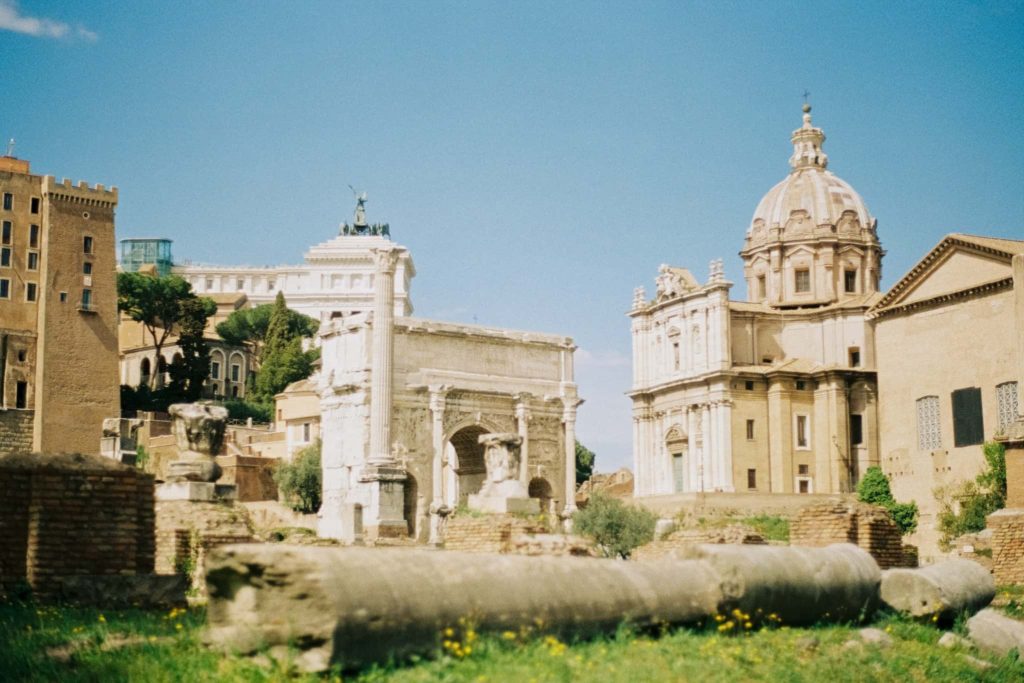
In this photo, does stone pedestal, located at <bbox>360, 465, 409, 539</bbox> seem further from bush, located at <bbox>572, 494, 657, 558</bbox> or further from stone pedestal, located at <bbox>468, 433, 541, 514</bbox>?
stone pedestal, located at <bbox>468, 433, 541, 514</bbox>

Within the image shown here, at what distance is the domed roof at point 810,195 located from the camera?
217 ft

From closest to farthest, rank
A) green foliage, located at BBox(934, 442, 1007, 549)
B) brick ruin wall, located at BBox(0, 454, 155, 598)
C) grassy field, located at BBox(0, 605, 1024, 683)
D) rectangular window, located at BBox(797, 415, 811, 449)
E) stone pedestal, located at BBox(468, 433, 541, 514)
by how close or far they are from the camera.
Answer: grassy field, located at BBox(0, 605, 1024, 683) → brick ruin wall, located at BBox(0, 454, 155, 598) → stone pedestal, located at BBox(468, 433, 541, 514) → green foliage, located at BBox(934, 442, 1007, 549) → rectangular window, located at BBox(797, 415, 811, 449)

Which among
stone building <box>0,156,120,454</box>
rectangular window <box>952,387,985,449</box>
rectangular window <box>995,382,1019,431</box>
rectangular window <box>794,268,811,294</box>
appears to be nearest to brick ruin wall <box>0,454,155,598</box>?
rectangular window <box>995,382,1019,431</box>

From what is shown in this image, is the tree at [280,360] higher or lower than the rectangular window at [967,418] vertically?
higher

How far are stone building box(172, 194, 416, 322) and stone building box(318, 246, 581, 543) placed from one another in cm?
4914

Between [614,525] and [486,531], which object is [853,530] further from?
[614,525]

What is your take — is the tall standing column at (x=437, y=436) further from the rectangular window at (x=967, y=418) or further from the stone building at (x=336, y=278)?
the stone building at (x=336, y=278)

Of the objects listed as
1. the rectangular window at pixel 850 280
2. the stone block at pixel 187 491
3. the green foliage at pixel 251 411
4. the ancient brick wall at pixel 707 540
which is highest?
the rectangular window at pixel 850 280

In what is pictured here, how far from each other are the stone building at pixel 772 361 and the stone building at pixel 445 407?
608 cm

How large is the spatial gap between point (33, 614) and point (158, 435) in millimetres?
64562

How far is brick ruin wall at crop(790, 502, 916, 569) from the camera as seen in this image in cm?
1492

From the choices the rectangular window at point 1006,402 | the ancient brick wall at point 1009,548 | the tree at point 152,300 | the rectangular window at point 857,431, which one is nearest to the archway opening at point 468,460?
the rectangular window at point 857,431

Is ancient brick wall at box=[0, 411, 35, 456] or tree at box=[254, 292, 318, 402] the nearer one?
ancient brick wall at box=[0, 411, 35, 456]

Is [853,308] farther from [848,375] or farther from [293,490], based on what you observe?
[293,490]
